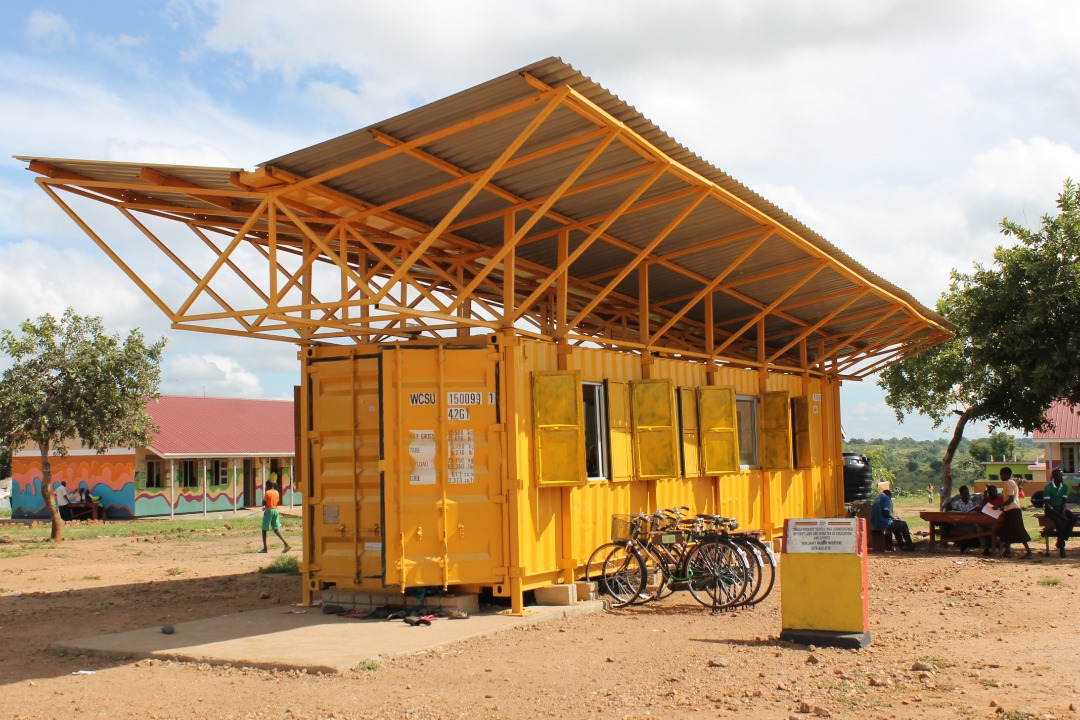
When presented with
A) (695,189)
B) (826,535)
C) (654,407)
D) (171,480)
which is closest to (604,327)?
(654,407)

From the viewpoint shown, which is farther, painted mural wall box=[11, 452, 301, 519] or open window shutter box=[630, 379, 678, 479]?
painted mural wall box=[11, 452, 301, 519]

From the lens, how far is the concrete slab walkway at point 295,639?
8266 millimetres

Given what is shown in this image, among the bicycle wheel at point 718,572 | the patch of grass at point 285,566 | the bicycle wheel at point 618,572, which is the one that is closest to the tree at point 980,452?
the patch of grass at point 285,566

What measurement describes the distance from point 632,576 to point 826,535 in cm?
303

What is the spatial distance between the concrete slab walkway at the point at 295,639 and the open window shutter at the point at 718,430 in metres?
3.88

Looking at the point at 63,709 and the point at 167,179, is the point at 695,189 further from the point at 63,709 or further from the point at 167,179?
the point at 63,709

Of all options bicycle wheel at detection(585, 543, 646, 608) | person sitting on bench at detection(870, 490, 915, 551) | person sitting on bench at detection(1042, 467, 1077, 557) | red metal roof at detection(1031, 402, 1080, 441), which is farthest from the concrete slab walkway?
red metal roof at detection(1031, 402, 1080, 441)

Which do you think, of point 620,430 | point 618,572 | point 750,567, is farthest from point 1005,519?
point 618,572

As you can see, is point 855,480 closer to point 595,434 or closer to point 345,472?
point 595,434

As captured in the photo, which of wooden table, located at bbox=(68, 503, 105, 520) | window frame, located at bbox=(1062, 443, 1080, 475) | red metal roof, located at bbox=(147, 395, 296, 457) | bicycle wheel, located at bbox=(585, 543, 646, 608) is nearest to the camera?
bicycle wheel, located at bbox=(585, 543, 646, 608)

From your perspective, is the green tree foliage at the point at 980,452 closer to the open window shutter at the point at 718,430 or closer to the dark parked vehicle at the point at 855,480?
the dark parked vehicle at the point at 855,480

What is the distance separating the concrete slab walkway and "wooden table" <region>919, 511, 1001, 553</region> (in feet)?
28.6

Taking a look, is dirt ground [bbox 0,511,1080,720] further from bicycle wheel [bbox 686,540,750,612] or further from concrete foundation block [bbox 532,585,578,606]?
concrete foundation block [bbox 532,585,578,606]

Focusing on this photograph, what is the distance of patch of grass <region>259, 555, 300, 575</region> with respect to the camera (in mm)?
15570
